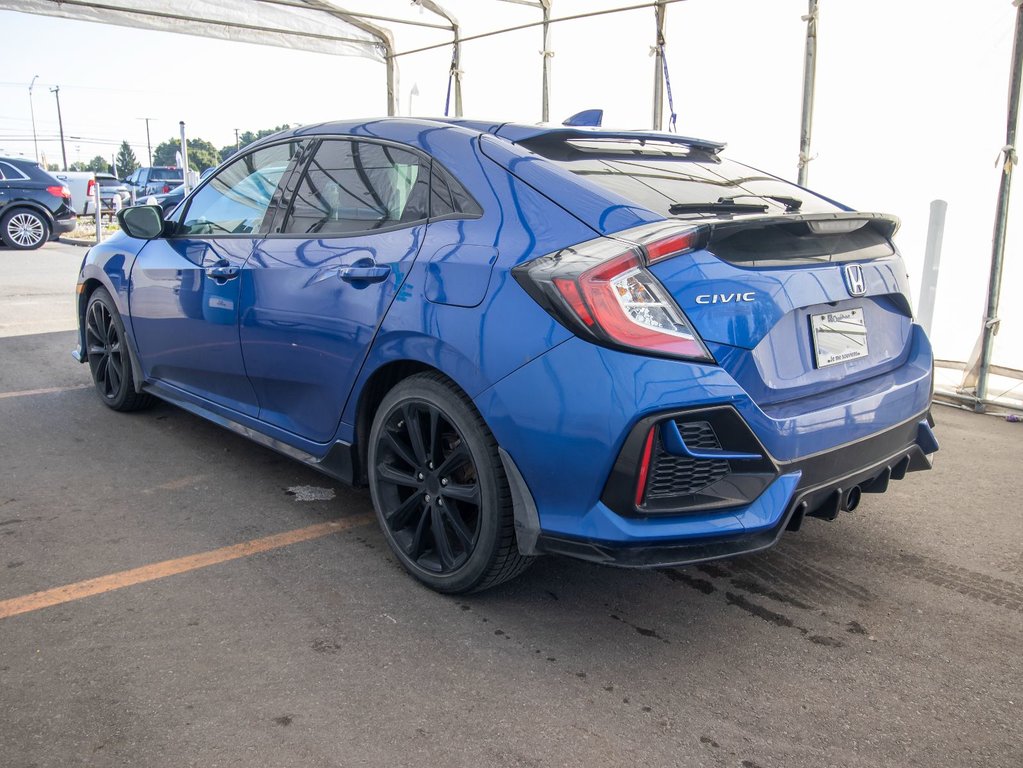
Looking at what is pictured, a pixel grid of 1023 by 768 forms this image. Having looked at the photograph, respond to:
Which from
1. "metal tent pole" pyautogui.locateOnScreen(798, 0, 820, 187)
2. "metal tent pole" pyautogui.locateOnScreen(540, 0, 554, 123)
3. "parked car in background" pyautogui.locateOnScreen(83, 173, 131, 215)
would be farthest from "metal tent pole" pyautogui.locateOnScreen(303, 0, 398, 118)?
"parked car in background" pyautogui.locateOnScreen(83, 173, 131, 215)

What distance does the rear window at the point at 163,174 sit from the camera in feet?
108

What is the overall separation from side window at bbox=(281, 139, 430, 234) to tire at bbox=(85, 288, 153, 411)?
191 centimetres

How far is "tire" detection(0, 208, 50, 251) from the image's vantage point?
16.1 metres

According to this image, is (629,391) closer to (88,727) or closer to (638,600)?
(638,600)

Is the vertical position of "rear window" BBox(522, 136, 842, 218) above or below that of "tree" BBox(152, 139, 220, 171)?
below

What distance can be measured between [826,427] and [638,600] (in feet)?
2.94

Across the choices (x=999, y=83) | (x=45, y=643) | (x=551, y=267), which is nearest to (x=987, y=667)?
(x=551, y=267)

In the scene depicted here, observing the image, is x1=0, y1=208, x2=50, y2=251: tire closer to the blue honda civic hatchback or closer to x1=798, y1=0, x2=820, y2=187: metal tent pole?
the blue honda civic hatchback

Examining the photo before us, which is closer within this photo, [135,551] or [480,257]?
[480,257]

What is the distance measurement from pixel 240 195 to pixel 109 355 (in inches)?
67.2

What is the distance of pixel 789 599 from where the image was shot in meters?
2.97

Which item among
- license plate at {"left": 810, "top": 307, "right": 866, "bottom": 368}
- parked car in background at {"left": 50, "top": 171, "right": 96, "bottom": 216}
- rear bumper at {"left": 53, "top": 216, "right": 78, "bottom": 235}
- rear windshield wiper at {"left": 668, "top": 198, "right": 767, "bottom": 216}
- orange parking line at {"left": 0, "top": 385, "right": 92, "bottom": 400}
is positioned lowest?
orange parking line at {"left": 0, "top": 385, "right": 92, "bottom": 400}

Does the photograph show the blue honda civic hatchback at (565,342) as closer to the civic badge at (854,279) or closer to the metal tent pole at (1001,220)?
the civic badge at (854,279)

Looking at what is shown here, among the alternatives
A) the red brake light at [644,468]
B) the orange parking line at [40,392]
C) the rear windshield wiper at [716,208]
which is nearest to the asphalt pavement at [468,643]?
the red brake light at [644,468]
